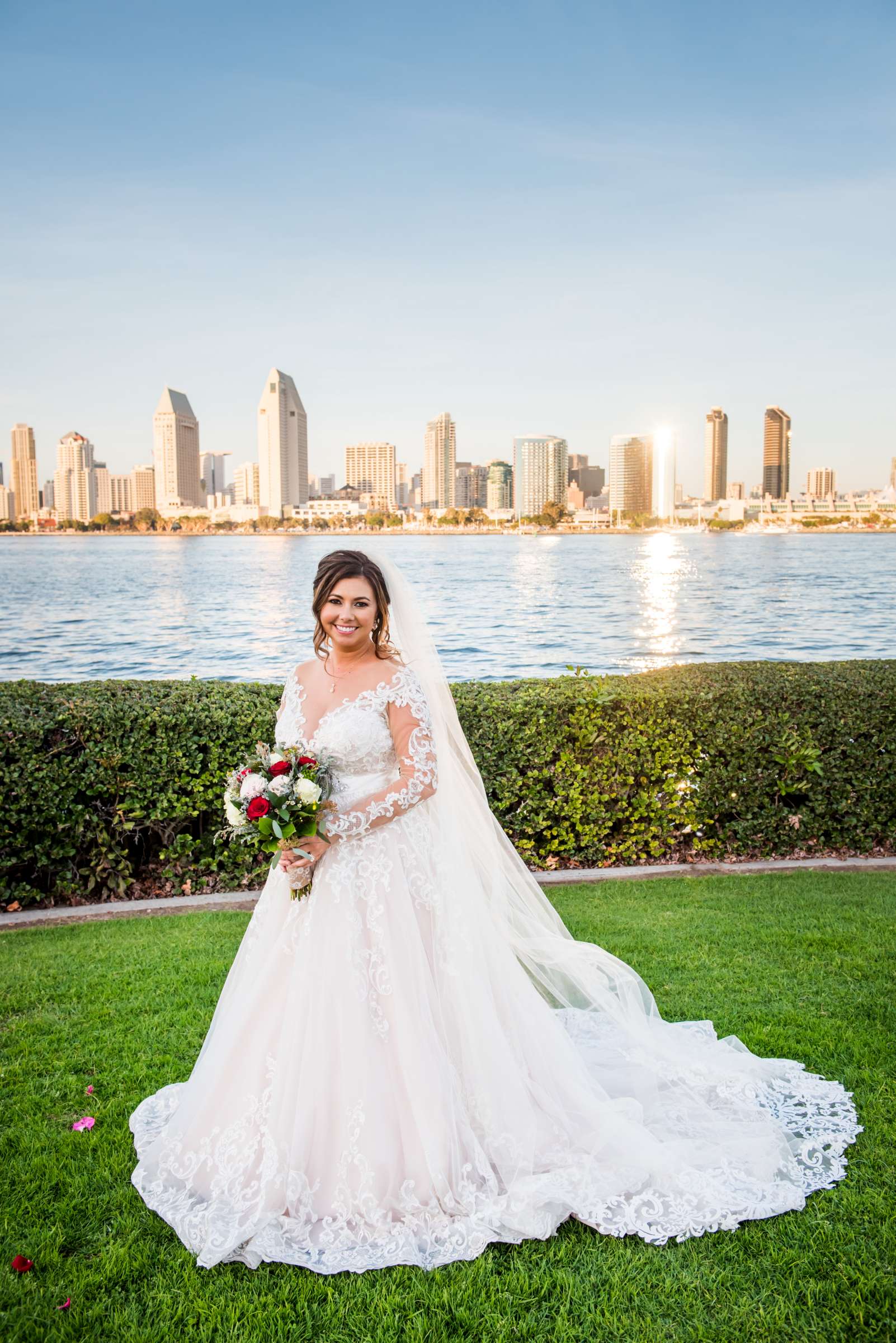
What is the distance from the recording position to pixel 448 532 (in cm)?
12950

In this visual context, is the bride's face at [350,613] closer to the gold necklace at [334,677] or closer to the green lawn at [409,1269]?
the gold necklace at [334,677]

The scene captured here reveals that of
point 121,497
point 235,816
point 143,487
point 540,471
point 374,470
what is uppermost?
point 374,470

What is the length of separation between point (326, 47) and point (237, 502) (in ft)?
399

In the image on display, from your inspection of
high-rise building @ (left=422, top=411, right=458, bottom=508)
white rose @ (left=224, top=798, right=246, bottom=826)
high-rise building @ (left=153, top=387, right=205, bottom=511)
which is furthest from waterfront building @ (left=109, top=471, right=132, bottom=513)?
white rose @ (left=224, top=798, right=246, bottom=826)

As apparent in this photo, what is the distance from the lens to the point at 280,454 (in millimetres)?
125062

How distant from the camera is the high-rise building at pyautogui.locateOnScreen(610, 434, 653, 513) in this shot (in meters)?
120

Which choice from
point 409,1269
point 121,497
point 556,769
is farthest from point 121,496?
point 409,1269

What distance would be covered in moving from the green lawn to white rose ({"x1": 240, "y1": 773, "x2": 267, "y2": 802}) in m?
1.51

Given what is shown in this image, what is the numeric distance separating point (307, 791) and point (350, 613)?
0.75 meters

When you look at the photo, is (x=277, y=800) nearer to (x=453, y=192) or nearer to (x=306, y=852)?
(x=306, y=852)

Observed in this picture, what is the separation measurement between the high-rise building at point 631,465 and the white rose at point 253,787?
12319cm

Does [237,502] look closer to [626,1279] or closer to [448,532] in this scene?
[448,532]

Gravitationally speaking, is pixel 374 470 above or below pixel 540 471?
above

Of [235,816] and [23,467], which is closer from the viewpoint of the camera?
[235,816]
